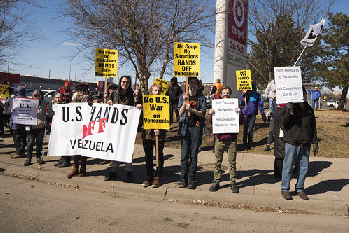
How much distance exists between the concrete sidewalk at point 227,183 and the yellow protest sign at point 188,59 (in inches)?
86.7

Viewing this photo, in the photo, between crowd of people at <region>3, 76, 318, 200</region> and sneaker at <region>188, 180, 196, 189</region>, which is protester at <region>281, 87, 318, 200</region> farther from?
sneaker at <region>188, 180, 196, 189</region>

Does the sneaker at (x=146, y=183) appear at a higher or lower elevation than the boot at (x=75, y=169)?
lower

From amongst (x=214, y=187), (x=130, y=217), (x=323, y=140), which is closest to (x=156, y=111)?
(x=214, y=187)

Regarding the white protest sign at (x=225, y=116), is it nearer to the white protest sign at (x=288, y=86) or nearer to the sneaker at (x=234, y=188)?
the white protest sign at (x=288, y=86)

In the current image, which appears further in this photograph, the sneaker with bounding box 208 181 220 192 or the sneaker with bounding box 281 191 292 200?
the sneaker with bounding box 208 181 220 192

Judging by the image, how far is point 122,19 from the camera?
9.66 m

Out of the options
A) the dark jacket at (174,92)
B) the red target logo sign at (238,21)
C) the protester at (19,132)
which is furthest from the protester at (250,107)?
the protester at (19,132)

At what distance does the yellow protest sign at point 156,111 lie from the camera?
5750 mm

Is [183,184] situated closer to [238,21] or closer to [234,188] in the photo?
[234,188]

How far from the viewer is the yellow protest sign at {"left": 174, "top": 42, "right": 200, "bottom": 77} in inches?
235

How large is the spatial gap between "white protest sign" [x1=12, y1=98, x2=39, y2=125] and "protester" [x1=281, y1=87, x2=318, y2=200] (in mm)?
5814

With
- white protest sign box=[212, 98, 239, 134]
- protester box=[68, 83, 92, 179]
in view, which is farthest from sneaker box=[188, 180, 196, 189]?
protester box=[68, 83, 92, 179]

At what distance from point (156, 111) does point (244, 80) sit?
4.77 meters

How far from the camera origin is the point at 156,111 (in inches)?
228
